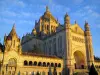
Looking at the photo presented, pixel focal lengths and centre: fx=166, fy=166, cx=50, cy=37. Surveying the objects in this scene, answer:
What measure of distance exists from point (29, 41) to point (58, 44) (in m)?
17.2

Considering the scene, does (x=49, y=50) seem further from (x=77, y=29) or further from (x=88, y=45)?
(x=88, y=45)

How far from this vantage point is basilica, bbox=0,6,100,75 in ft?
156

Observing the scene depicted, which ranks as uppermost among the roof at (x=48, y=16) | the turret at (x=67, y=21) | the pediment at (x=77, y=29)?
the roof at (x=48, y=16)

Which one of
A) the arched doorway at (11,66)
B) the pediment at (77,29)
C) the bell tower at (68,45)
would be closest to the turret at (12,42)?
the arched doorway at (11,66)

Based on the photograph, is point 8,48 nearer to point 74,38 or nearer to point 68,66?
point 68,66

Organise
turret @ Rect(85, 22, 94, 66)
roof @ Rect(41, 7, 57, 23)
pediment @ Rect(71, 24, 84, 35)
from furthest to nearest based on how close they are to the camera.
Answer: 1. roof @ Rect(41, 7, 57, 23)
2. turret @ Rect(85, 22, 94, 66)
3. pediment @ Rect(71, 24, 84, 35)

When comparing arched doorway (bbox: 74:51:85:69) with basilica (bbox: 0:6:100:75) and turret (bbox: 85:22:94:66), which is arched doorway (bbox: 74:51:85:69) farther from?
turret (bbox: 85:22:94:66)

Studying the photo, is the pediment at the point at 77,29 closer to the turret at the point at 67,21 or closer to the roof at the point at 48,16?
the turret at the point at 67,21

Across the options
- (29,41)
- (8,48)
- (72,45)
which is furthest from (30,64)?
(29,41)

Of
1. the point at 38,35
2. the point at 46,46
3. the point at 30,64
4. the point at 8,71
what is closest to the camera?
the point at 8,71

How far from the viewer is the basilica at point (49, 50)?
47.4 meters

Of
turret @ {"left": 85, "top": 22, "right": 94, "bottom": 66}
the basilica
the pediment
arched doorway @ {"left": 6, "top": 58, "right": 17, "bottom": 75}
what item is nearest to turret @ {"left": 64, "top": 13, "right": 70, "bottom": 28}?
the basilica

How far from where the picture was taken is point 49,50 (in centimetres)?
7000

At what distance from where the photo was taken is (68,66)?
57.4 m
